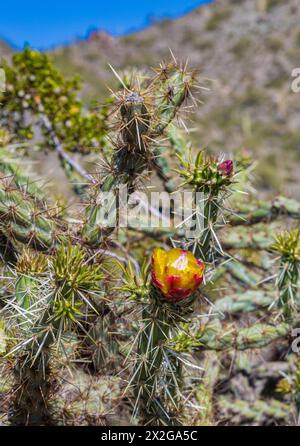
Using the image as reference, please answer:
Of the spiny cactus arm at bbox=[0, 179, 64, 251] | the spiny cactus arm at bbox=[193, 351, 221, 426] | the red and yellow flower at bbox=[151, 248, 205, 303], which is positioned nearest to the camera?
the red and yellow flower at bbox=[151, 248, 205, 303]

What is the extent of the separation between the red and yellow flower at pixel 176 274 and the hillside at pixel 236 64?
9.79 m

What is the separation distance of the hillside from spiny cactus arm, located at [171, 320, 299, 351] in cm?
854

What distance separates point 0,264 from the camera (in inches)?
92.6

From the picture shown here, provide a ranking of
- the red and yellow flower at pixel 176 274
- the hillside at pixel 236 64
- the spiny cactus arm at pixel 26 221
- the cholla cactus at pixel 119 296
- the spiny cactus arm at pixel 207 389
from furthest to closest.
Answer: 1. the hillside at pixel 236 64
2. the spiny cactus arm at pixel 207 389
3. the spiny cactus arm at pixel 26 221
4. the cholla cactus at pixel 119 296
5. the red and yellow flower at pixel 176 274

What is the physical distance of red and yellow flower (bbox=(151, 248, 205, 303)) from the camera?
1584mm

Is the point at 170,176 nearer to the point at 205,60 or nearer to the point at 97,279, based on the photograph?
the point at 97,279

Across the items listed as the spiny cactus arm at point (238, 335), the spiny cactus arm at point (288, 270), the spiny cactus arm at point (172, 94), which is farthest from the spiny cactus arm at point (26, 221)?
the spiny cactus arm at point (288, 270)

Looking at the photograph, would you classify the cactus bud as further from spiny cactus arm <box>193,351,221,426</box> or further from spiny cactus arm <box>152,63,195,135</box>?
spiny cactus arm <box>193,351,221,426</box>

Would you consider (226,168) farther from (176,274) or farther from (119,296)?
(119,296)

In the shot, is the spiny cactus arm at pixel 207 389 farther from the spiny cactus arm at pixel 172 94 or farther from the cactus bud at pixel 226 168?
the spiny cactus arm at pixel 172 94

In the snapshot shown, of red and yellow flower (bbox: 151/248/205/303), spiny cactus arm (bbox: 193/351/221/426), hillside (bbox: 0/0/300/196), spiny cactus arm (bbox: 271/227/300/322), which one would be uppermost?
hillside (bbox: 0/0/300/196)

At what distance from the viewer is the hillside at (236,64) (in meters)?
14.6

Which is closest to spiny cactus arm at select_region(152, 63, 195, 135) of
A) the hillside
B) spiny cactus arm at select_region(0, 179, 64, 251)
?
spiny cactus arm at select_region(0, 179, 64, 251)

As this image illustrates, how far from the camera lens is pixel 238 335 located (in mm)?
2742
